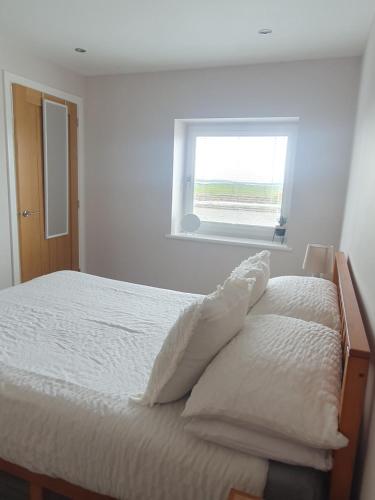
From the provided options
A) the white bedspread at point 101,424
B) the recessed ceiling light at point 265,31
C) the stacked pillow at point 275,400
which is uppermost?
the recessed ceiling light at point 265,31

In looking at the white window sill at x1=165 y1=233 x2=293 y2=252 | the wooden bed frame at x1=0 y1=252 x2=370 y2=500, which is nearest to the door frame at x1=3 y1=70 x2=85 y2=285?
the white window sill at x1=165 y1=233 x2=293 y2=252

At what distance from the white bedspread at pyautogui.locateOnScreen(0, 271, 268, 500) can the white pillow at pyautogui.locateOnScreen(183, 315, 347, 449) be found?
128 mm

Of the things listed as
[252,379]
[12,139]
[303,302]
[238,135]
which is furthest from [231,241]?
[252,379]

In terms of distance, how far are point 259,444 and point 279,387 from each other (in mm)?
177

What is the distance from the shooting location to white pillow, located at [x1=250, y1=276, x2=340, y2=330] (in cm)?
143

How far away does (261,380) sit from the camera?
0.97m

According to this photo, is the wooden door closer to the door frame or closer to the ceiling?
the door frame

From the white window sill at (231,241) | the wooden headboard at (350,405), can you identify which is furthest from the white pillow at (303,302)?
the white window sill at (231,241)

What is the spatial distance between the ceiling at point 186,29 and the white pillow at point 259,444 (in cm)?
230

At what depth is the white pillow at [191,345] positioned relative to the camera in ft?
3.58

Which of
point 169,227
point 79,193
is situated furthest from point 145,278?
point 79,193

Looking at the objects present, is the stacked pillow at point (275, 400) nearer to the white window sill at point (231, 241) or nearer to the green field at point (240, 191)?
the white window sill at point (231, 241)

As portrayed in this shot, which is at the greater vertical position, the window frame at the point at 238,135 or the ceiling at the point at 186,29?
the ceiling at the point at 186,29

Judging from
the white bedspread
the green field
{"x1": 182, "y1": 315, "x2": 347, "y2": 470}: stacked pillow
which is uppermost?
the green field
